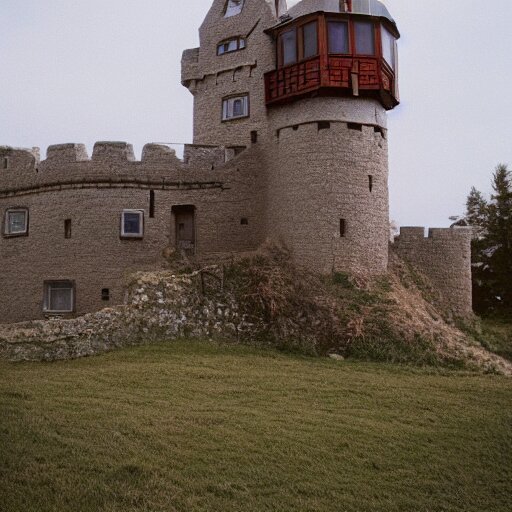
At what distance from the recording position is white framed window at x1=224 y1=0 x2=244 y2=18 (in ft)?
93.9

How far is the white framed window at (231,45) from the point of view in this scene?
2800 cm

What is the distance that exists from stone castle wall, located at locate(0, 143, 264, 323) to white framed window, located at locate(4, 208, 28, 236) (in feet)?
1.36

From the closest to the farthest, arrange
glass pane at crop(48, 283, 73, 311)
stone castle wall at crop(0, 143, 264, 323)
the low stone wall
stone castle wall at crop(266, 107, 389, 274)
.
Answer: the low stone wall, stone castle wall at crop(266, 107, 389, 274), stone castle wall at crop(0, 143, 264, 323), glass pane at crop(48, 283, 73, 311)

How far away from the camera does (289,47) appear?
25.4 metres

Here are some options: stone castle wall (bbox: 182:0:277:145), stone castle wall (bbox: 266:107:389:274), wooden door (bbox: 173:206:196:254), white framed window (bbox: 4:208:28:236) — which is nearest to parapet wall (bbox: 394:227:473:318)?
stone castle wall (bbox: 266:107:389:274)

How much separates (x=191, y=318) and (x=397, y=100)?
37.4 ft

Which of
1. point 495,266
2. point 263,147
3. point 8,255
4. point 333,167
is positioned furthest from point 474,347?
point 8,255

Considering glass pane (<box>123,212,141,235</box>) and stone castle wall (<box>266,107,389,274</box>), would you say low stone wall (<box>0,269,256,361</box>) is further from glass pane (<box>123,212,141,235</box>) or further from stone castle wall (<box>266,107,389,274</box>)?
glass pane (<box>123,212,141,235</box>)

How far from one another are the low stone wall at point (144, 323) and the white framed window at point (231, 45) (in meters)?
10.5

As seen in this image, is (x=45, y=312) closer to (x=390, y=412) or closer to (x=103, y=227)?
(x=103, y=227)

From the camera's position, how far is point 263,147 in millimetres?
26453

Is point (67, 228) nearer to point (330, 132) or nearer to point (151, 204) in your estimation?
point (151, 204)

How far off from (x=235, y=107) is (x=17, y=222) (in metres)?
9.92

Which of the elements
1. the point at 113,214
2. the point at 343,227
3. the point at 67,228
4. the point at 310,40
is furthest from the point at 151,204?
the point at 310,40
